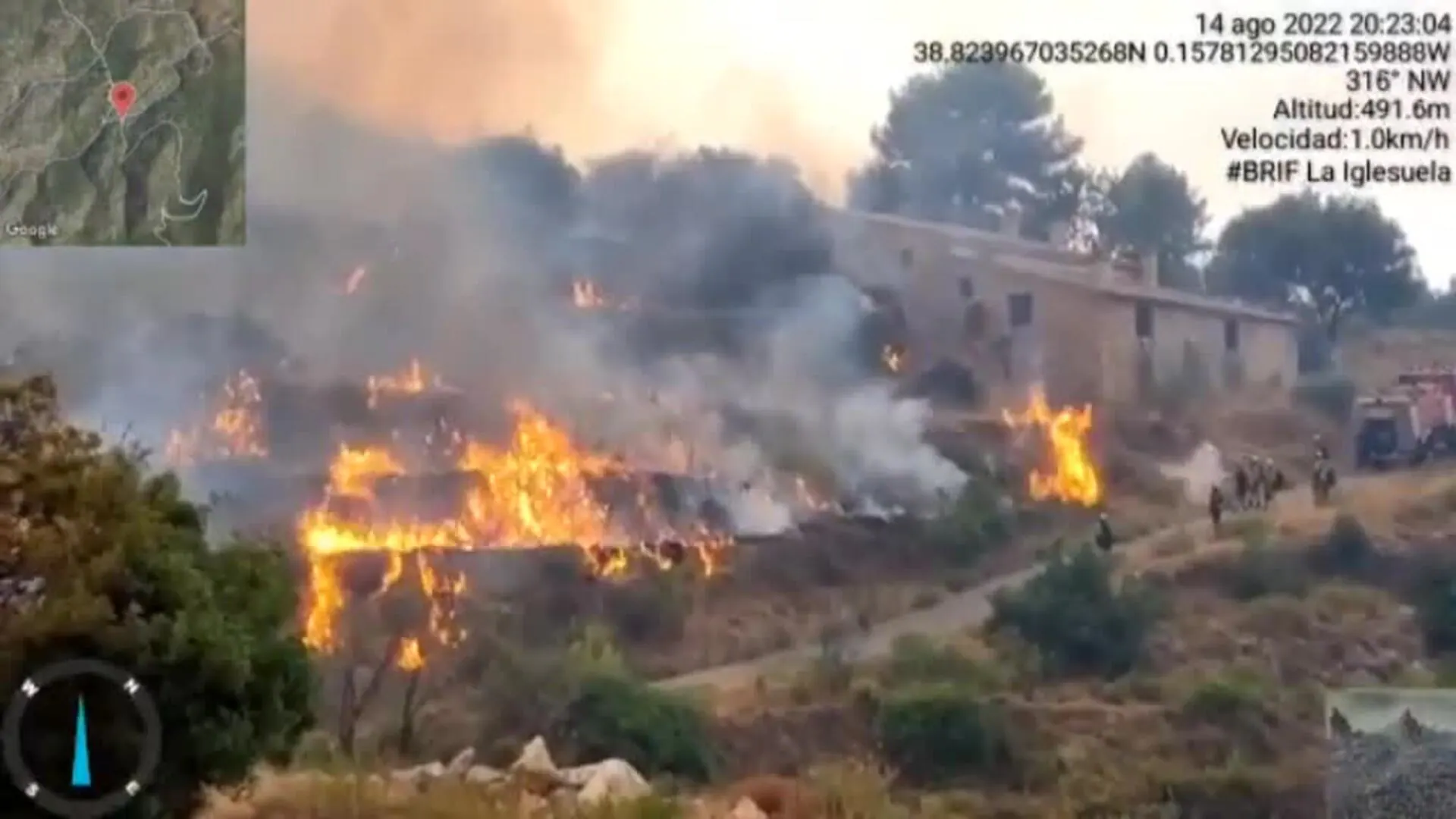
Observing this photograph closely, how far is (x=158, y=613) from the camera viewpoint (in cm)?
201

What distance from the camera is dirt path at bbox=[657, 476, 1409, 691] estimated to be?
199cm

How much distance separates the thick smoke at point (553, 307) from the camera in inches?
79.9

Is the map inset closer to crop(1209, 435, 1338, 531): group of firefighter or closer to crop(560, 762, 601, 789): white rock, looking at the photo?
Result: crop(560, 762, 601, 789): white rock

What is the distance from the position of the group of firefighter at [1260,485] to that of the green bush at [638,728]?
2.16ft

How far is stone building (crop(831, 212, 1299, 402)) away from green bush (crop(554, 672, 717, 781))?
19.9 inches

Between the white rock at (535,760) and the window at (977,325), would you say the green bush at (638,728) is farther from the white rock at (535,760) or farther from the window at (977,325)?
the window at (977,325)

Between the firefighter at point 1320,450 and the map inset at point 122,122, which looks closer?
the firefighter at point 1320,450

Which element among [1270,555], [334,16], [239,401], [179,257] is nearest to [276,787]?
[239,401]

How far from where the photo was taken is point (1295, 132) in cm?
198

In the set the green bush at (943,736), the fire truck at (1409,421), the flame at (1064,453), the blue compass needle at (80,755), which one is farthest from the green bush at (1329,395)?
the blue compass needle at (80,755)

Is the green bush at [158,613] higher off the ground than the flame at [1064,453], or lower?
lower

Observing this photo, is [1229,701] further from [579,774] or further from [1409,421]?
[579,774]

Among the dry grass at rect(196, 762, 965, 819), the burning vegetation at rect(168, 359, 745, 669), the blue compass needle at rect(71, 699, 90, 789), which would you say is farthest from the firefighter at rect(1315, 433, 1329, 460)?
the blue compass needle at rect(71, 699, 90, 789)

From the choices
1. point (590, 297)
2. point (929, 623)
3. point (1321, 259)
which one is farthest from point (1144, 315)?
point (590, 297)
